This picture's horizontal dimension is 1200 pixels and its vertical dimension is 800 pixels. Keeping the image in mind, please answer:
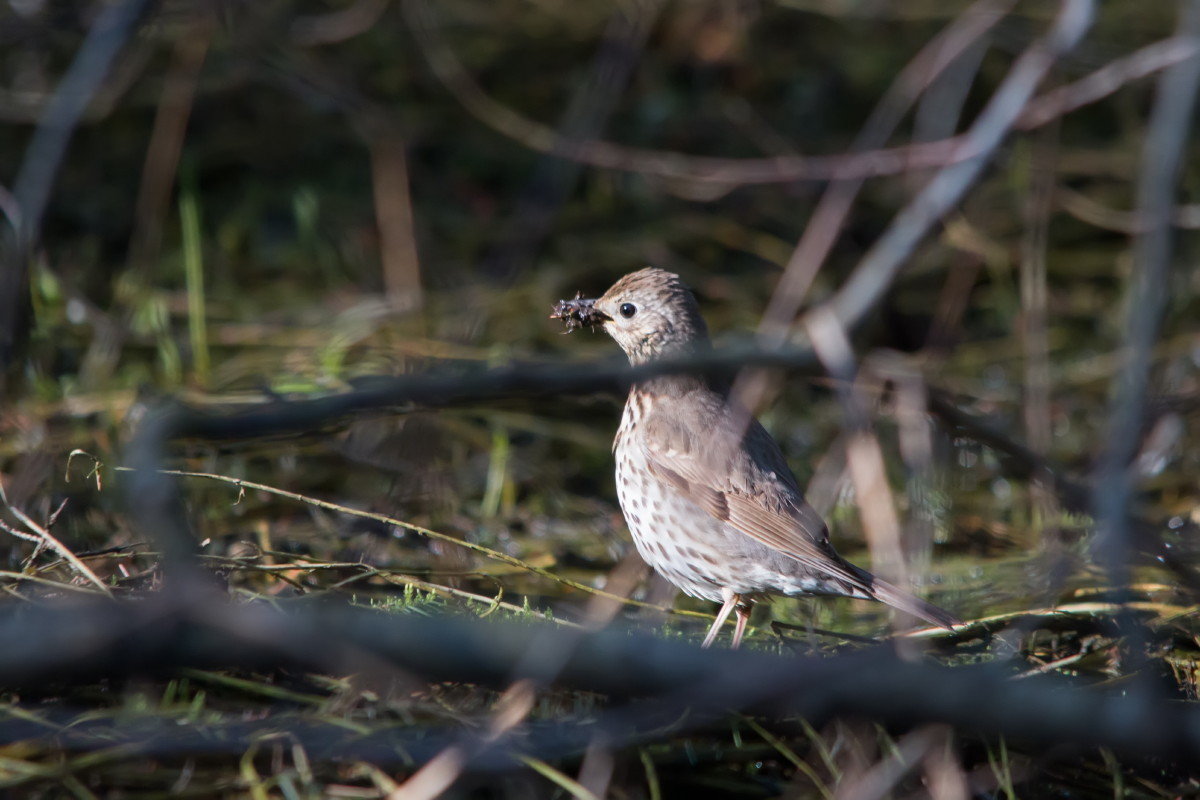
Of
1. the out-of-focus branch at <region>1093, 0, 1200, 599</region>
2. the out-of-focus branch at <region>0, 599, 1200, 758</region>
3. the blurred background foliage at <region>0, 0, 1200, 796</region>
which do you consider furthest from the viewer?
the blurred background foliage at <region>0, 0, 1200, 796</region>

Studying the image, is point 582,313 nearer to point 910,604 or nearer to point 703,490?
point 703,490

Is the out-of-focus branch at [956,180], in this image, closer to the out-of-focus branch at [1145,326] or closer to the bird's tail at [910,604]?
the out-of-focus branch at [1145,326]

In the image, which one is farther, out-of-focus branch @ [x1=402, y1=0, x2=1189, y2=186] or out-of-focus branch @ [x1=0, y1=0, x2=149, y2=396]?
out-of-focus branch @ [x1=402, y1=0, x2=1189, y2=186]

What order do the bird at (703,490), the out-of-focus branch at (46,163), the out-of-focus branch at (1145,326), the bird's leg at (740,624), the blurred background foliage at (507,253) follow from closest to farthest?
the out-of-focus branch at (1145,326)
the out-of-focus branch at (46,163)
the bird's leg at (740,624)
the bird at (703,490)
the blurred background foliage at (507,253)

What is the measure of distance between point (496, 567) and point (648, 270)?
1014 millimetres

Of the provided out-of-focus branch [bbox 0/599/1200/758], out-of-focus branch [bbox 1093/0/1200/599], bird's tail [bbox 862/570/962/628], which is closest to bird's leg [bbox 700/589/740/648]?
Answer: bird's tail [bbox 862/570/962/628]

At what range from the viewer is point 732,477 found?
3582mm

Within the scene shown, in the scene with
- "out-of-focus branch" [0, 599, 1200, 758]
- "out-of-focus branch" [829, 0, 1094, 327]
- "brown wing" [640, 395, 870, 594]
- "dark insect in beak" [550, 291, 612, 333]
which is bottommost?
"out-of-focus branch" [0, 599, 1200, 758]

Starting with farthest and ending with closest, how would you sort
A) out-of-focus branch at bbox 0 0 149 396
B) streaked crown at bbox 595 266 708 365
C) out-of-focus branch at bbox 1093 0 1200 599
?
streaked crown at bbox 595 266 708 365, out-of-focus branch at bbox 0 0 149 396, out-of-focus branch at bbox 1093 0 1200 599

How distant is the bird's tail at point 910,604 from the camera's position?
3012 mm

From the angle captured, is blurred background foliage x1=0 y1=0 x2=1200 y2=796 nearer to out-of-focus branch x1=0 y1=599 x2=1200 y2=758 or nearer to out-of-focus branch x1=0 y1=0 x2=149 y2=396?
out-of-focus branch x1=0 y1=0 x2=149 y2=396

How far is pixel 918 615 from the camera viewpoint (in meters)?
3.04

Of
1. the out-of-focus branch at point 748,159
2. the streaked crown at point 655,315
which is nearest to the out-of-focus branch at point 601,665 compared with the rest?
the out-of-focus branch at point 748,159

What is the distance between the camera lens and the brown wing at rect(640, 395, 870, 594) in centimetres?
341
